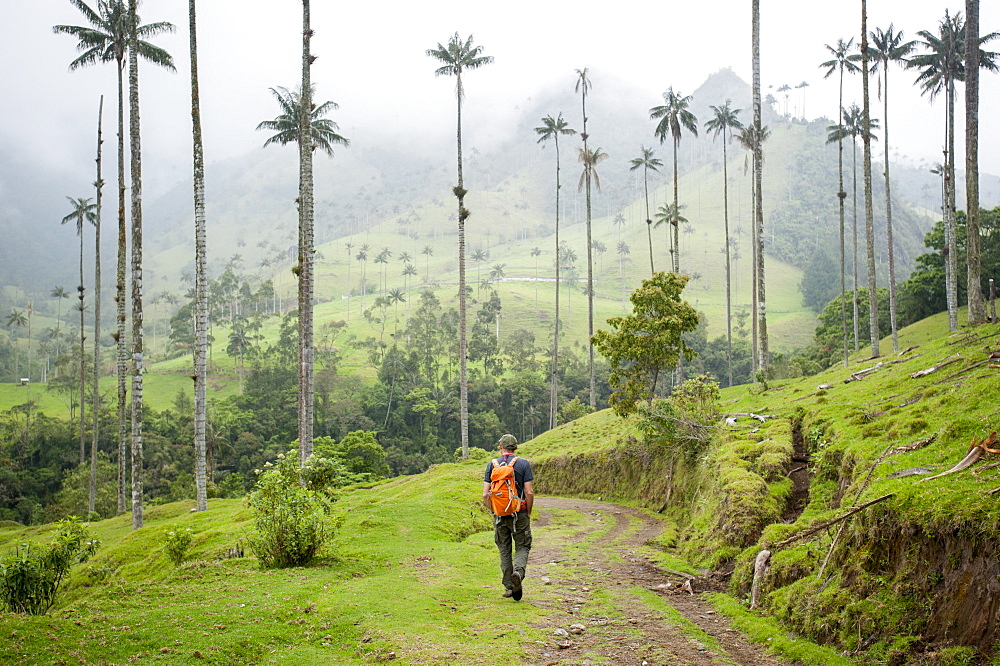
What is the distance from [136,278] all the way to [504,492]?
78.5ft

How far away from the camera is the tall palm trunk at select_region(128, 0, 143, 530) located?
26969mm

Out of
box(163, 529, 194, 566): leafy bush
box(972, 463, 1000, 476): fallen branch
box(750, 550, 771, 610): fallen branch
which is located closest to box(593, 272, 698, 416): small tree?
box(750, 550, 771, 610): fallen branch

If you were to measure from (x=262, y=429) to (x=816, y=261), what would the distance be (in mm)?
139901

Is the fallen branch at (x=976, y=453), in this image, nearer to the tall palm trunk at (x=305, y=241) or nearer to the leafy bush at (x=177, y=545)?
the leafy bush at (x=177, y=545)

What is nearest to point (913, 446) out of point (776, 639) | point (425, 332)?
point (776, 639)

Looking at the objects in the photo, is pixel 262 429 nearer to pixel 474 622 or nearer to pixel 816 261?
pixel 474 622

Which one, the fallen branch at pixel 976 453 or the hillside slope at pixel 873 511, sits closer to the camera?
the hillside slope at pixel 873 511

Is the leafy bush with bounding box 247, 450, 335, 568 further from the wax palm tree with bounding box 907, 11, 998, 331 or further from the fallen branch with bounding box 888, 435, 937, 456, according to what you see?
the wax palm tree with bounding box 907, 11, 998, 331

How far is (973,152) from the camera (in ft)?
78.8

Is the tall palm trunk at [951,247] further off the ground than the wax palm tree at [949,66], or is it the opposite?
the wax palm tree at [949,66]

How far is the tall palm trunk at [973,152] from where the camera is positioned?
2312cm

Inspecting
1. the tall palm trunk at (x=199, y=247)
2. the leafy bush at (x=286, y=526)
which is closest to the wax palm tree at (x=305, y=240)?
the tall palm trunk at (x=199, y=247)

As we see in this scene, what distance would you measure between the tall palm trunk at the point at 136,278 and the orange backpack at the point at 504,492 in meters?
23.1

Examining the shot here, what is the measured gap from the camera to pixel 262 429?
71125 millimetres
